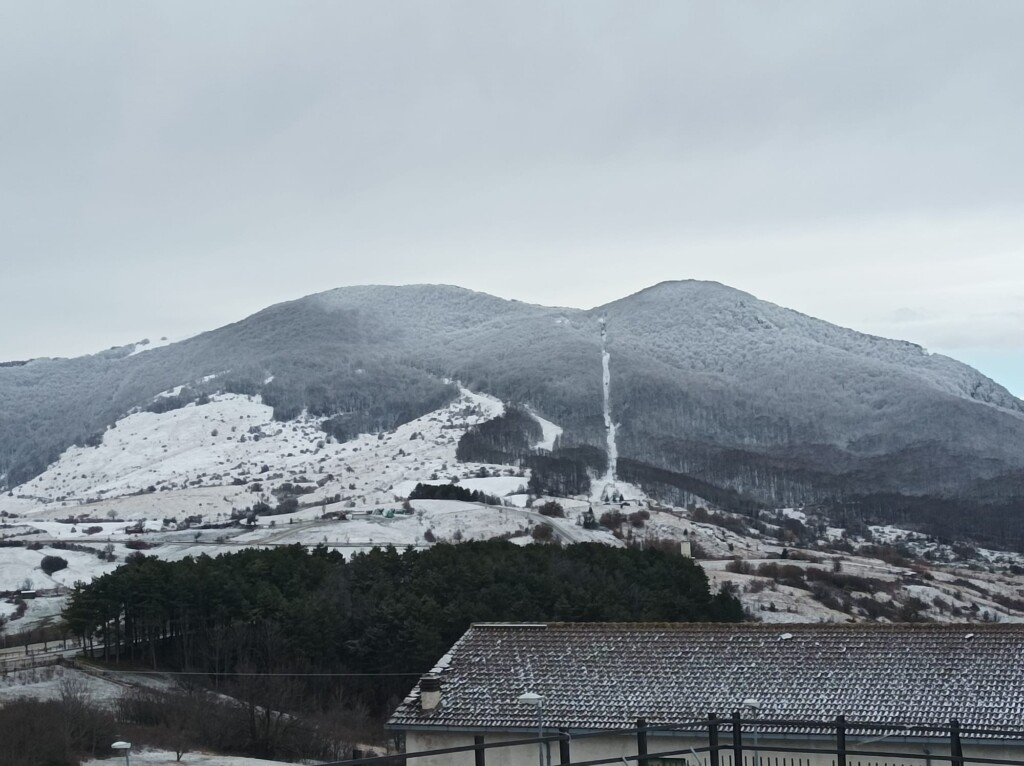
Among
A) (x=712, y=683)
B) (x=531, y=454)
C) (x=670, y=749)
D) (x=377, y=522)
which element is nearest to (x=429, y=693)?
(x=670, y=749)

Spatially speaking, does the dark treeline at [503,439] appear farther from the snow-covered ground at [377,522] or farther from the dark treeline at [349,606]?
the dark treeline at [349,606]

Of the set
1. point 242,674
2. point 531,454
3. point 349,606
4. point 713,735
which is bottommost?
point 242,674

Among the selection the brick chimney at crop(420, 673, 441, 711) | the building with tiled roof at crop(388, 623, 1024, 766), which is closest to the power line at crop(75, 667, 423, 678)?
the building with tiled roof at crop(388, 623, 1024, 766)

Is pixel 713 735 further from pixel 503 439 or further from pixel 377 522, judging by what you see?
pixel 503 439

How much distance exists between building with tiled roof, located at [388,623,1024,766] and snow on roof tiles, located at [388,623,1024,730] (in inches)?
1.3

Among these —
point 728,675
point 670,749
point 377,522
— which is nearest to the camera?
point 670,749

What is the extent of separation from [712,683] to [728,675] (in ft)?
1.45

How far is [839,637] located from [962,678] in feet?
9.18

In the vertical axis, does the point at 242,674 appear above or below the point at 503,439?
below

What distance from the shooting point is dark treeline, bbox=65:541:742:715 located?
46500mm

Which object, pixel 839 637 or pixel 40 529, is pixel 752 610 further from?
pixel 40 529

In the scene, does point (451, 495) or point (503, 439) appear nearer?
point (451, 495)

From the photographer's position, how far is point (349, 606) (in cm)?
4909

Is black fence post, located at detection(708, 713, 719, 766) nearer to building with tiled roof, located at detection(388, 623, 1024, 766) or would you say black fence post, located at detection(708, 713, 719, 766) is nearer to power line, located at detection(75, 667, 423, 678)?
building with tiled roof, located at detection(388, 623, 1024, 766)
